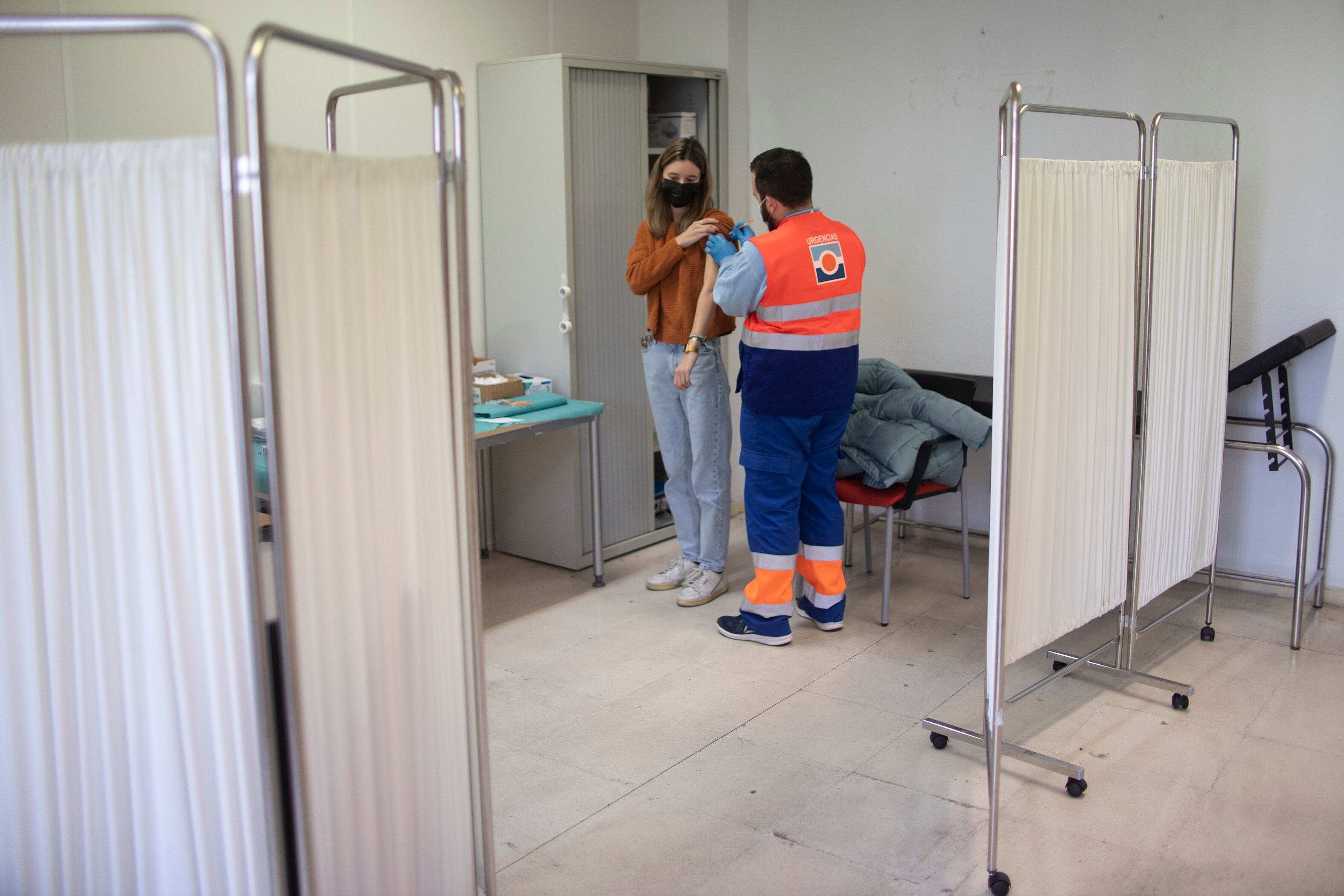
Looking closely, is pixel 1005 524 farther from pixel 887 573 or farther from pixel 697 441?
pixel 697 441

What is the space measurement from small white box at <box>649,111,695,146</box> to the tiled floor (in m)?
2.02

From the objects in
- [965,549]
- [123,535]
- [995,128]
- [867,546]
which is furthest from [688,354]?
[123,535]

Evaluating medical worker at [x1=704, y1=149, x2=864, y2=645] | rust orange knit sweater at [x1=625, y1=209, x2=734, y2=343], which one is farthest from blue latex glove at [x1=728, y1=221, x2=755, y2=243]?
rust orange knit sweater at [x1=625, y1=209, x2=734, y2=343]

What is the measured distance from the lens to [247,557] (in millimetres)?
1332

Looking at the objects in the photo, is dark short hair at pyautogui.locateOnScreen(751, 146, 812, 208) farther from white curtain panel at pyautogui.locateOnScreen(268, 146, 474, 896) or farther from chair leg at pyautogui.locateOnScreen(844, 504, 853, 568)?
white curtain panel at pyautogui.locateOnScreen(268, 146, 474, 896)

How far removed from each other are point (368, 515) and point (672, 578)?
2721mm

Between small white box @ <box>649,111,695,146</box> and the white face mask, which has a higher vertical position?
small white box @ <box>649,111,695,146</box>

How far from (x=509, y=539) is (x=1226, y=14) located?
3370 mm

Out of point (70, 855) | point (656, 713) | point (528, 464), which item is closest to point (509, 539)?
point (528, 464)

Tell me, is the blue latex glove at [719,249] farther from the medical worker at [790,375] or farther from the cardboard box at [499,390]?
the cardboard box at [499,390]

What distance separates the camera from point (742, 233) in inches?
139

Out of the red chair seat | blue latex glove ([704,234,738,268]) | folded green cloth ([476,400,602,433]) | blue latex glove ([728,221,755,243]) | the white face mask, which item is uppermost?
the white face mask

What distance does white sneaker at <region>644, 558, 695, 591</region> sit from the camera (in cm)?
416

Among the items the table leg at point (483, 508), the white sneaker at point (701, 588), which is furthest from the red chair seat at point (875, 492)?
the table leg at point (483, 508)
